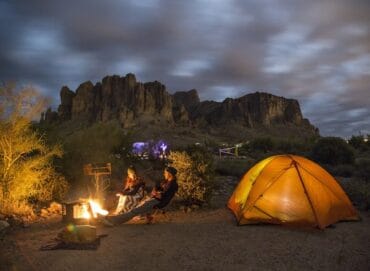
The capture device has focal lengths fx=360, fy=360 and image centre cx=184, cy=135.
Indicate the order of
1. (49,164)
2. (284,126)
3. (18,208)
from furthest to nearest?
1. (284,126)
2. (49,164)
3. (18,208)

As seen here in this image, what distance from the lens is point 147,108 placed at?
9400cm

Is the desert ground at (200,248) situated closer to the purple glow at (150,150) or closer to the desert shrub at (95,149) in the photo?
the desert shrub at (95,149)

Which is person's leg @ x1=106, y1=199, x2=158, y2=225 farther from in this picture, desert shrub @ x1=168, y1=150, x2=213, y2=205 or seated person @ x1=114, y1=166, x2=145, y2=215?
desert shrub @ x1=168, y1=150, x2=213, y2=205

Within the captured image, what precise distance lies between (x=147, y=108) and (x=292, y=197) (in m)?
86.8

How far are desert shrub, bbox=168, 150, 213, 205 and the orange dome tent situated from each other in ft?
4.97

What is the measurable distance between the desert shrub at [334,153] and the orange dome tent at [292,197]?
1368 centimetres

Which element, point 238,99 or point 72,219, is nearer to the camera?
point 72,219

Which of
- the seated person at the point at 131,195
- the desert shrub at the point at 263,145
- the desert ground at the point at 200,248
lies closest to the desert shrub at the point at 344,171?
the desert ground at the point at 200,248

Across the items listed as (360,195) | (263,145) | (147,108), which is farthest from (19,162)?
(147,108)

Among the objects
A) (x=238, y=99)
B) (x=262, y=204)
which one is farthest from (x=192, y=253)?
(x=238, y=99)

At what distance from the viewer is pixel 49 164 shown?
38.7 ft

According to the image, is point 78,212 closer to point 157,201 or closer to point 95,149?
point 157,201

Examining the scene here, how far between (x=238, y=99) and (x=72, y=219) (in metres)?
104

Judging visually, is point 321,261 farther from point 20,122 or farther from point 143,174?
point 143,174
